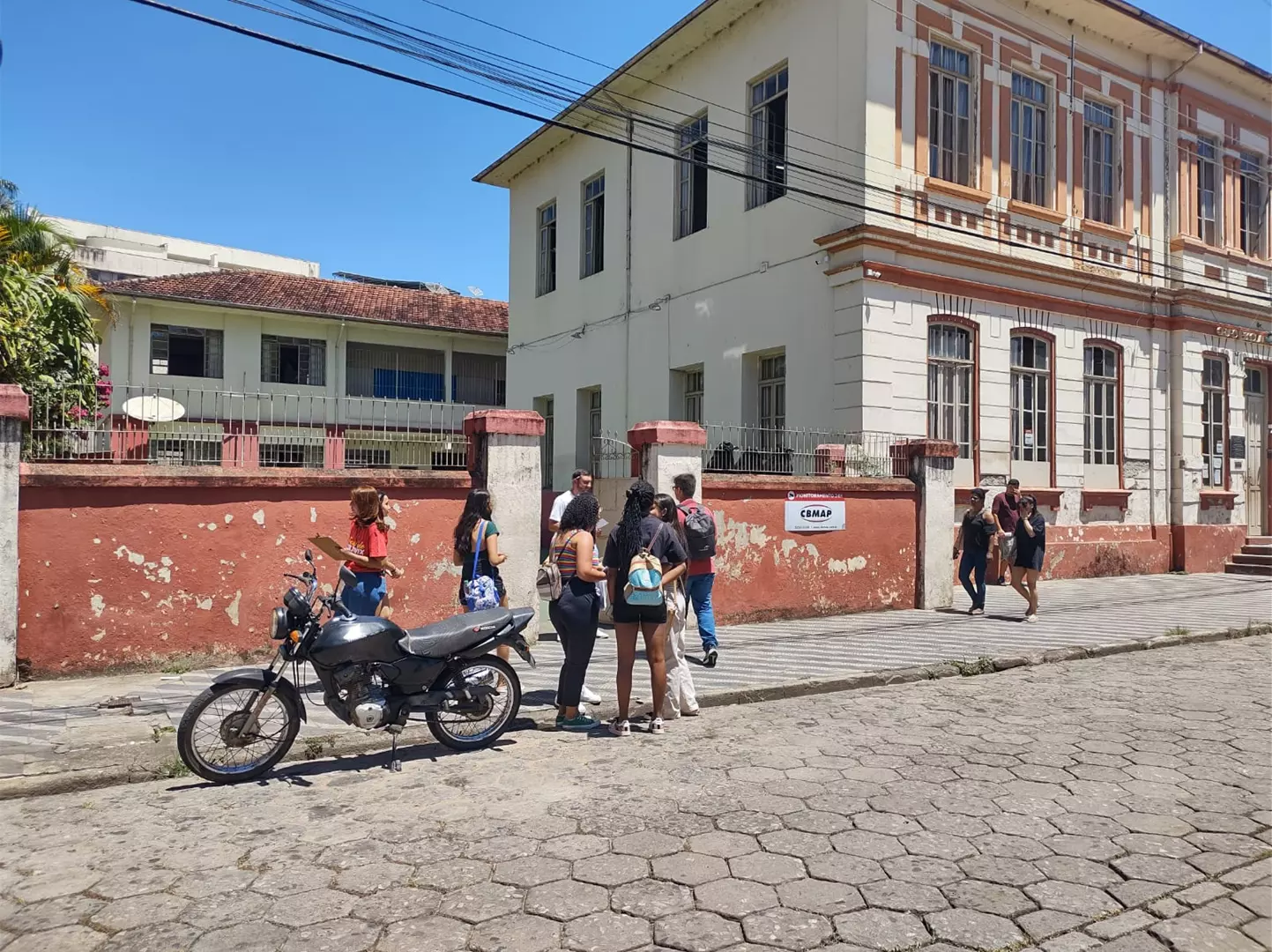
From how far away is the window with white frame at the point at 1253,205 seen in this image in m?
19.3

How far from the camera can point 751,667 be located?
842 centimetres

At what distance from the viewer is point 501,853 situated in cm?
409

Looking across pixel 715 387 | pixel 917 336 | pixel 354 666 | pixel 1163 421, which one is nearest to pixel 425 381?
pixel 715 387

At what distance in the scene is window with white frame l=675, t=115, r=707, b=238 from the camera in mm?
17672

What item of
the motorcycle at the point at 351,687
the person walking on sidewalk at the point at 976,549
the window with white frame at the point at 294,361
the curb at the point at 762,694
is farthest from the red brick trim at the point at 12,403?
the window with white frame at the point at 294,361

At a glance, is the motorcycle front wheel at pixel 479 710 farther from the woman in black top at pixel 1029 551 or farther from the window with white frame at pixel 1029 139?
the window with white frame at pixel 1029 139

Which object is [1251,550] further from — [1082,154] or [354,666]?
[354,666]

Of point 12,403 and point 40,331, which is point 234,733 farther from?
point 40,331

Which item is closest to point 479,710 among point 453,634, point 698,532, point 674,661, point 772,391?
point 453,634

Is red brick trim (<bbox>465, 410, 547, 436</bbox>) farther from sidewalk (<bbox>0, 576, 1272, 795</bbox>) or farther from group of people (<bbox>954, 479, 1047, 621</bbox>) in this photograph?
group of people (<bbox>954, 479, 1047, 621</bbox>)

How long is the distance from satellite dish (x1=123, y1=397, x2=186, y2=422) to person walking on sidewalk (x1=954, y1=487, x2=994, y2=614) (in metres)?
9.14

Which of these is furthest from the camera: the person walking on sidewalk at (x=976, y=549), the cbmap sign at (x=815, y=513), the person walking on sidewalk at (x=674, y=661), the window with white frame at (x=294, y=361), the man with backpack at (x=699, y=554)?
the window with white frame at (x=294, y=361)

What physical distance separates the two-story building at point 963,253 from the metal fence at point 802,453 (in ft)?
0.20

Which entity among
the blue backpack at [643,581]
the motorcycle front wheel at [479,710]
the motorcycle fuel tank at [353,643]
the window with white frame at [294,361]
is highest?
the window with white frame at [294,361]
